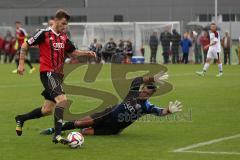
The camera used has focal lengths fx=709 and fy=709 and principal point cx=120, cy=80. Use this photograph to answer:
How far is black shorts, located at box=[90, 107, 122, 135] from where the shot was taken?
484 inches

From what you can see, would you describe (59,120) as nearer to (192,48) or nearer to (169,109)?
(169,109)

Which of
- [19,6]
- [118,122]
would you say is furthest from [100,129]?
[19,6]

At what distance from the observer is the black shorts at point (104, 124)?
1229 cm

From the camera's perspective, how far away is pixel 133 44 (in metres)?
45.2

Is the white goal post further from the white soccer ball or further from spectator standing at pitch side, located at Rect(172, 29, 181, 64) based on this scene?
the white soccer ball

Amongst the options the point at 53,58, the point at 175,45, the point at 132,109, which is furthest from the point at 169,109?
the point at 175,45

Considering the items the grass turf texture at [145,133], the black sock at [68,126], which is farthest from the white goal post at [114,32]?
the black sock at [68,126]

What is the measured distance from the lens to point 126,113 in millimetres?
12148

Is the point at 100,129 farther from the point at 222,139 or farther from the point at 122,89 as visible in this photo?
the point at 122,89

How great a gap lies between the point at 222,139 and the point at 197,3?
153ft

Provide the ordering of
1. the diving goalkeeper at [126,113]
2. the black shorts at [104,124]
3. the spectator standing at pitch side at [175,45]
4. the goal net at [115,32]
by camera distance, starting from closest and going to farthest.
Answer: the diving goalkeeper at [126,113] → the black shorts at [104,124] → the spectator standing at pitch side at [175,45] → the goal net at [115,32]

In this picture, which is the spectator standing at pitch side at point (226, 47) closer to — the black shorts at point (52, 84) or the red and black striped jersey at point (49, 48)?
the red and black striped jersey at point (49, 48)

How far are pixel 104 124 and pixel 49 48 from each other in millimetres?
1746

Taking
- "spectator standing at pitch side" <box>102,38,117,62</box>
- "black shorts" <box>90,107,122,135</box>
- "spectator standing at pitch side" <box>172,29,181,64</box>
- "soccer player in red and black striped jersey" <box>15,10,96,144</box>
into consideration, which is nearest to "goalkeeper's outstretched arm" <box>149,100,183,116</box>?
"black shorts" <box>90,107,122,135</box>
